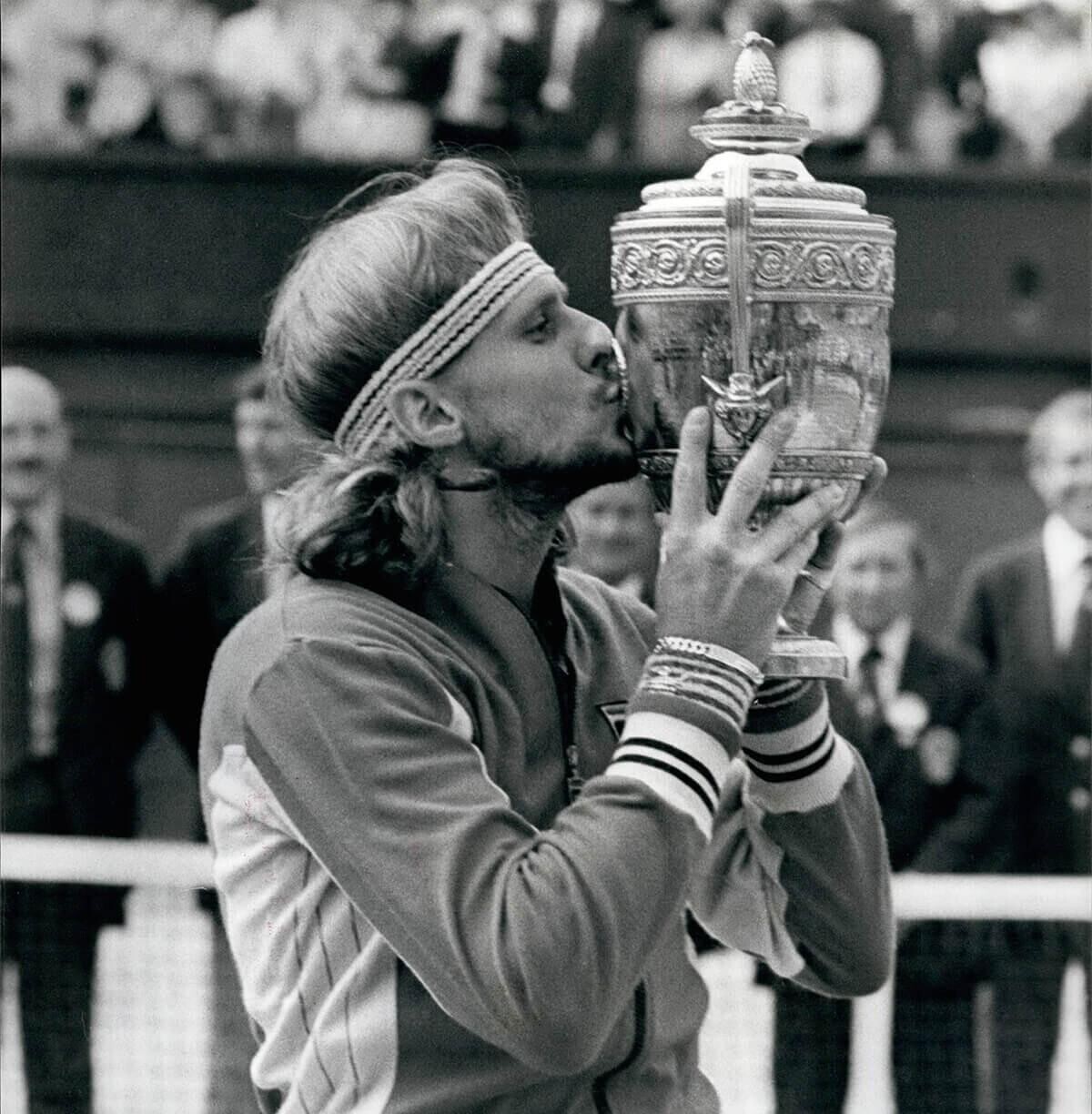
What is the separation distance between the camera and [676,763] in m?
2.54

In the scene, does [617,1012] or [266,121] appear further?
[266,121]

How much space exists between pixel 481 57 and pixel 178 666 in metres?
5.35

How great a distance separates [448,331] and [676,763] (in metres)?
0.52

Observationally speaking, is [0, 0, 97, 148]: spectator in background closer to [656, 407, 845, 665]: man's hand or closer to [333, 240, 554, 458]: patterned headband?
[333, 240, 554, 458]: patterned headband

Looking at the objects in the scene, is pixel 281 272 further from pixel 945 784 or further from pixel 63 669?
pixel 945 784

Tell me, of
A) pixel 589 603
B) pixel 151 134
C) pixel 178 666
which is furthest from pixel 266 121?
pixel 589 603

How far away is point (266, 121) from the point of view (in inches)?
479

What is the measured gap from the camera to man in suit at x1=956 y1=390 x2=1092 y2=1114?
21.6 ft

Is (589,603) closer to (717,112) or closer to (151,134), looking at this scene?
(717,112)

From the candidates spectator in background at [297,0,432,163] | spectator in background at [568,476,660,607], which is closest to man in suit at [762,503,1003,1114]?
spectator in background at [568,476,660,607]

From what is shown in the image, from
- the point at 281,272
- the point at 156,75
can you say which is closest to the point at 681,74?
the point at 281,272

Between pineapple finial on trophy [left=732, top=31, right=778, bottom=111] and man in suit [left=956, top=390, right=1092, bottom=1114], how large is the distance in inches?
158

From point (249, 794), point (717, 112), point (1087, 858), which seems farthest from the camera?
point (1087, 858)

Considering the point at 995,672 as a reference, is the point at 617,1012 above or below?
above
